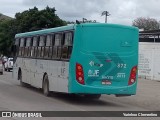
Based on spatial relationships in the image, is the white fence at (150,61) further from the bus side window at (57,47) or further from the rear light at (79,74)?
the rear light at (79,74)

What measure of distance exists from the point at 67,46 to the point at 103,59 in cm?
154

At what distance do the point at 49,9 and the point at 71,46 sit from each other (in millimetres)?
46018

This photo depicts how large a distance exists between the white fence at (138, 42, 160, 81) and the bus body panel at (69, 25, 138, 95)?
53.4 ft

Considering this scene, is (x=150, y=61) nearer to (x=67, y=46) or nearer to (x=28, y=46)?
(x=28, y=46)

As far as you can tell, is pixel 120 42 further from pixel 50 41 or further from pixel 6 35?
pixel 6 35

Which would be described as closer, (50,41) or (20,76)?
(50,41)

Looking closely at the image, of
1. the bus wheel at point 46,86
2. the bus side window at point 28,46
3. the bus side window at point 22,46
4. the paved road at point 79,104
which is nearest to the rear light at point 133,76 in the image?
the paved road at point 79,104

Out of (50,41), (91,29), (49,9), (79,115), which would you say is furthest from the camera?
(49,9)

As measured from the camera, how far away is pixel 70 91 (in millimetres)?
15844

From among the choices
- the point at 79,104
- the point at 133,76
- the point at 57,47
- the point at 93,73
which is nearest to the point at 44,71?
the point at 57,47

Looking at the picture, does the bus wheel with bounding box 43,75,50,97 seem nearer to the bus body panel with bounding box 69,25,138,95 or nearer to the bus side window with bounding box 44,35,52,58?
the bus side window with bounding box 44,35,52,58

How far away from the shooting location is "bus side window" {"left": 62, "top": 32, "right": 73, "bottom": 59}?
16.2 meters

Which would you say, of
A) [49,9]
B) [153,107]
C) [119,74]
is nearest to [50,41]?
[119,74]

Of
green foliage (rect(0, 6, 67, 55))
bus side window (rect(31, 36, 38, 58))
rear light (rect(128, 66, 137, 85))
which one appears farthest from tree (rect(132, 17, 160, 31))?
rear light (rect(128, 66, 137, 85))
